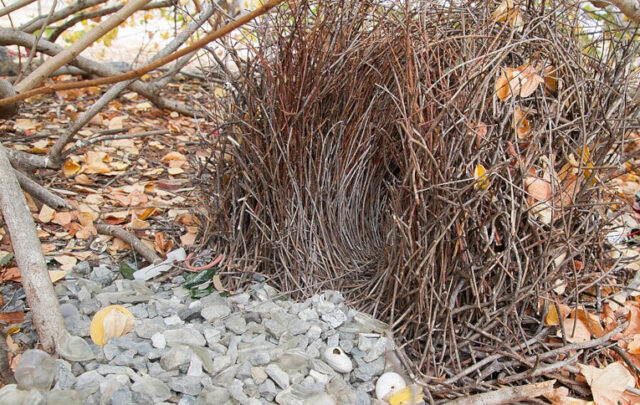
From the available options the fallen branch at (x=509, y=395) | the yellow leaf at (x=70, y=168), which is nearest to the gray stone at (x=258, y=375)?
the fallen branch at (x=509, y=395)

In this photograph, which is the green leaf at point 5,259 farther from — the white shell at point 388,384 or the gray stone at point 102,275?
the white shell at point 388,384

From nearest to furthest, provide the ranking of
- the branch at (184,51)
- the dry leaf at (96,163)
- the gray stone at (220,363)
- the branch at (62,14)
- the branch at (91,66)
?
the branch at (184,51) < the gray stone at (220,363) < the branch at (91,66) < the dry leaf at (96,163) < the branch at (62,14)

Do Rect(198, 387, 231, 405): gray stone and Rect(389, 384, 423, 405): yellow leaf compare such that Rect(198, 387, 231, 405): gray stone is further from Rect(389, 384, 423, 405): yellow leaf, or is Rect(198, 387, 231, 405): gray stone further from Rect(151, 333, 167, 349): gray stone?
Rect(389, 384, 423, 405): yellow leaf

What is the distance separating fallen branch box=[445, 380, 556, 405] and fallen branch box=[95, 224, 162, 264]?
1.02 m

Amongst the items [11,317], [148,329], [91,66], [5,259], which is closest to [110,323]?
[148,329]

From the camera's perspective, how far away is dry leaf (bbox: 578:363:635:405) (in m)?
1.45

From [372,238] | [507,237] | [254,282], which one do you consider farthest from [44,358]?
[507,237]

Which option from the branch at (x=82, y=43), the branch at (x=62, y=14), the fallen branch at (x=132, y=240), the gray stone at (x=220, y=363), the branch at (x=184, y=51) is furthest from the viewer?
the branch at (x=62, y=14)

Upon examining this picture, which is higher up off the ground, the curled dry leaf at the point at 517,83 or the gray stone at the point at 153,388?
the curled dry leaf at the point at 517,83

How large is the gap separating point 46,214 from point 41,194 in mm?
73

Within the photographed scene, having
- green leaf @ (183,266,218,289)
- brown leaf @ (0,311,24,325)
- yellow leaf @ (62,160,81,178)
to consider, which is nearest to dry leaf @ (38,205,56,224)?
yellow leaf @ (62,160,81,178)

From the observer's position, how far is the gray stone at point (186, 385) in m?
1.26

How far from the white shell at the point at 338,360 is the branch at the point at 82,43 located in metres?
0.88

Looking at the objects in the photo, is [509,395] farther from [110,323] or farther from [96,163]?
[96,163]
